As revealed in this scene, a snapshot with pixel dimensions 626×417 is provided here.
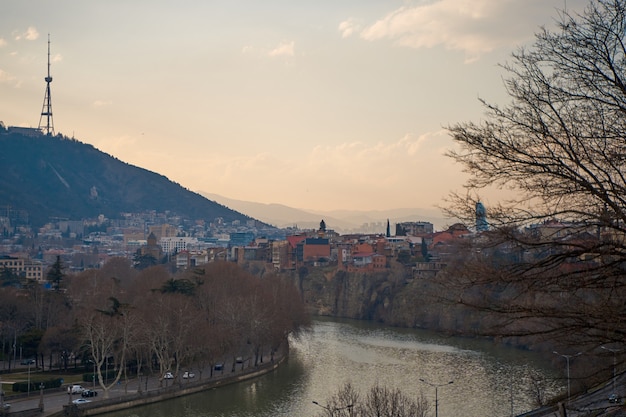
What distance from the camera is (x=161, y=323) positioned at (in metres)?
22.1

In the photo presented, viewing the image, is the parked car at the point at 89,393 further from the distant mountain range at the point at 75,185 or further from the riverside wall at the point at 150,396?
the distant mountain range at the point at 75,185

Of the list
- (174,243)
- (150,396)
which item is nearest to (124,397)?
(150,396)

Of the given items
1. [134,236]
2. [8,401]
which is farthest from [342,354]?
[134,236]

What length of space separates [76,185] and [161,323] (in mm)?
119887

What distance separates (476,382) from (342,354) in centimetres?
677

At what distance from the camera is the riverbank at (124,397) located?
17703 mm

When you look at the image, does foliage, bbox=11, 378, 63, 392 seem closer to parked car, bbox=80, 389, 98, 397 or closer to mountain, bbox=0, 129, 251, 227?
parked car, bbox=80, 389, 98, 397

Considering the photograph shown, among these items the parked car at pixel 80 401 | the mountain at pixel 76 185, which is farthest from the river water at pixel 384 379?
the mountain at pixel 76 185

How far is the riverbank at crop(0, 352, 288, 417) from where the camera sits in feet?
58.1

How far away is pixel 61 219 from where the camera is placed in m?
123

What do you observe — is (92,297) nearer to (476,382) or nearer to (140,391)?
(140,391)

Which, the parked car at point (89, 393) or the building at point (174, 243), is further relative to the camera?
the building at point (174, 243)

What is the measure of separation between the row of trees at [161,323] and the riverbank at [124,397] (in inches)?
19.6

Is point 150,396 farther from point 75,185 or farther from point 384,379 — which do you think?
point 75,185
